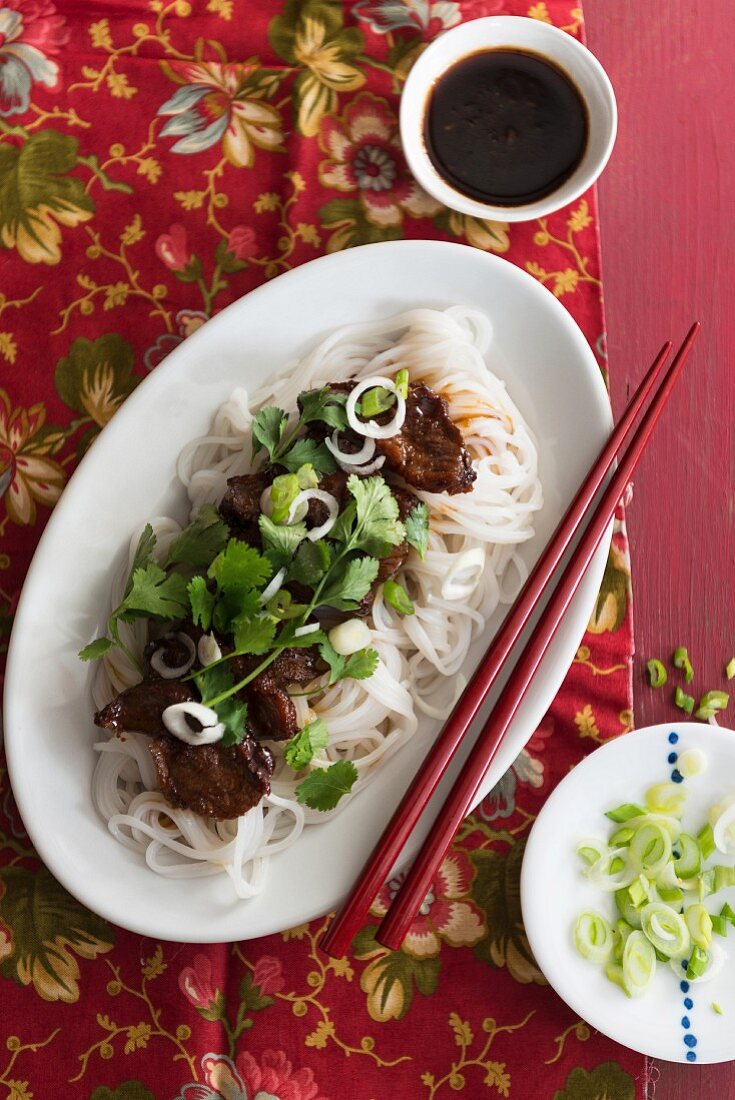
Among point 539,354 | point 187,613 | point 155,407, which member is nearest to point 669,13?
point 539,354

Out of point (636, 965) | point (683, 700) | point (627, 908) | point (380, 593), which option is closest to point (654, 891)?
point (627, 908)

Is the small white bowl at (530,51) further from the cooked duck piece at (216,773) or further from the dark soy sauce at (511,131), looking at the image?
the cooked duck piece at (216,773)

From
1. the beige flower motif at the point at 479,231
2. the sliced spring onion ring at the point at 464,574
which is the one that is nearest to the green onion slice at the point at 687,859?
the sliced spring onion ring at the point at 464,574

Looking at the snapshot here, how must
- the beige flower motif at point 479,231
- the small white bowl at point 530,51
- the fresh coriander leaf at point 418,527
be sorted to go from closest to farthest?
the fresh coriander leaf at point 418,527 → the small white bowl at point 530,51 → the beige flower motif at point 479,231

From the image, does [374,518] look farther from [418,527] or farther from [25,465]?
[25,465]

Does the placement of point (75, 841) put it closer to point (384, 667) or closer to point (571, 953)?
point (384, 667)
